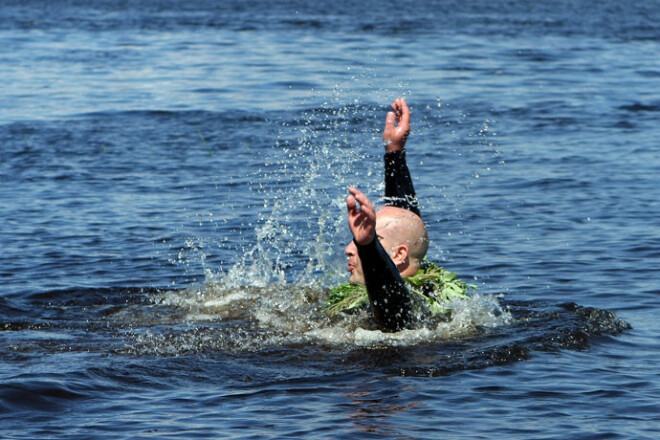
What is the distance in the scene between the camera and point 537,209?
13297mm

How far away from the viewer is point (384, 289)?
6.95 metres

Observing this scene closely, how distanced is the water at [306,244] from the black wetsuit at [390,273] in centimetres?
35

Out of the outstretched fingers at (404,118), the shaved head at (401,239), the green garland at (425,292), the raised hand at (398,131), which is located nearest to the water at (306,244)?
the green garland at (425,292)

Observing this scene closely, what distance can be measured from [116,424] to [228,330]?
2201 mm

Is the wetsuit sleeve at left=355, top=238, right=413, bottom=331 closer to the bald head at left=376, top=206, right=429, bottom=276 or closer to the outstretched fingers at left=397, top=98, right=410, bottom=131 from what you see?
the bald head at left=376, top=206, right=429, bottom=276

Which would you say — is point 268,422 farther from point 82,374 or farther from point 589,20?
point 589,20

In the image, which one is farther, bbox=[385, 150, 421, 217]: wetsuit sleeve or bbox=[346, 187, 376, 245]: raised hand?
bbox=[385, 150, 421, 217]: wetsuit sleeve

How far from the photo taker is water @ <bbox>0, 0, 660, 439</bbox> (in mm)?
6828

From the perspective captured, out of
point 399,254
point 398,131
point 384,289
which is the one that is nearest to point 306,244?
point 398,131

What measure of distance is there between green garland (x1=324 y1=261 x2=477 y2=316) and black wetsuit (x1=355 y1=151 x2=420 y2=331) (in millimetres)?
246

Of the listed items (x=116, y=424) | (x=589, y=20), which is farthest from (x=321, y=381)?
(x=589, y=20)

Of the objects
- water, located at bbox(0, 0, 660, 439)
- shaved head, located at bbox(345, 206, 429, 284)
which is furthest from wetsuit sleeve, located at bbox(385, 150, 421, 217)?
water, located at bbox(0, 0, 660, 439)

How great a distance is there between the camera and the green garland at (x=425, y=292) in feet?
25.6

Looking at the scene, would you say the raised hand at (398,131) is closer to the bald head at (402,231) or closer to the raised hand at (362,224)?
the bald head at (402,231)
